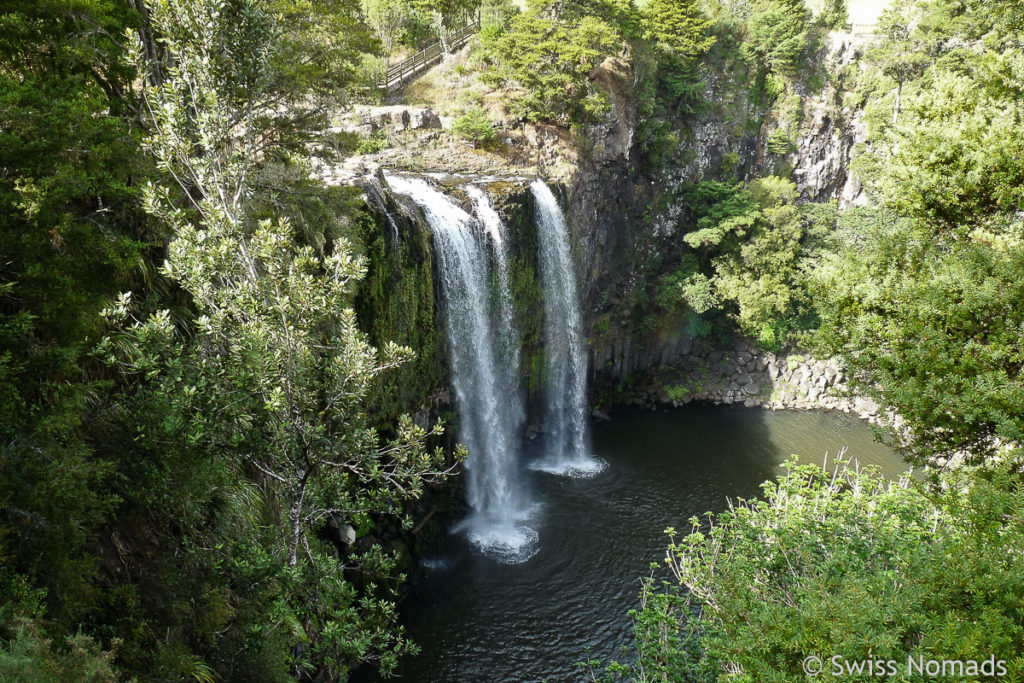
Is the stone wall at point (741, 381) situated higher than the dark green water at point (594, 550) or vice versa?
the stone wall at point (741, 381)

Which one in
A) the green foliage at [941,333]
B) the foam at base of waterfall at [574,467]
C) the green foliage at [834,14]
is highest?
the green foliage at [834,14]

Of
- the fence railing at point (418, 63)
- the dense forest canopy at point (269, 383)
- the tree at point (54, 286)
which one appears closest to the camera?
the tree at point (54, 286)

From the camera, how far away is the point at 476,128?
87.3ft

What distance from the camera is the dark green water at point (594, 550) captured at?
14.9 m

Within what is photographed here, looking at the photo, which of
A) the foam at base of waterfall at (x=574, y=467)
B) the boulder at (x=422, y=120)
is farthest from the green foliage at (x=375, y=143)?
the foam at base of waterfall at (x=574, y=467)

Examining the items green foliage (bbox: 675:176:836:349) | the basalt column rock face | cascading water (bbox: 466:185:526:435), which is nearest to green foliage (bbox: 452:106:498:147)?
the basalt column rock face

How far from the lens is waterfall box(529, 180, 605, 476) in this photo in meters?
24.2

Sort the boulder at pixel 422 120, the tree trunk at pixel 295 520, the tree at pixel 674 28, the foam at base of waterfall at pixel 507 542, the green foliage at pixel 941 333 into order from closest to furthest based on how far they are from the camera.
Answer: the tree trunk at pixel 295 520 → the green foliage at pixel 941 333 → the foam at base of waterfall at pixel 507 542 → the boulder at pixel 422 120 → the tree at pixel 674 28

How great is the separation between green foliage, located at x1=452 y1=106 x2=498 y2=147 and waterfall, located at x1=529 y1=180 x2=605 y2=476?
502 cm

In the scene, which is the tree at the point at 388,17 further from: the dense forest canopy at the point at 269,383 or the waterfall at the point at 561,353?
the dense forest canopy at the point at 269,383

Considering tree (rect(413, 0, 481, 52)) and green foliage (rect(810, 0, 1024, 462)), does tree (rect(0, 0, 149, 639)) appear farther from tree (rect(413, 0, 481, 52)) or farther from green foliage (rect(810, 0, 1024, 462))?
tree (rect(413, 0, 481, 52))

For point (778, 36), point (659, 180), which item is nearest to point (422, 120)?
point (659, 180)

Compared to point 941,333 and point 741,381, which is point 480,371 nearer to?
point 941,333

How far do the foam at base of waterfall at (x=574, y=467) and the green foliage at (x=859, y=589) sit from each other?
13432mm
